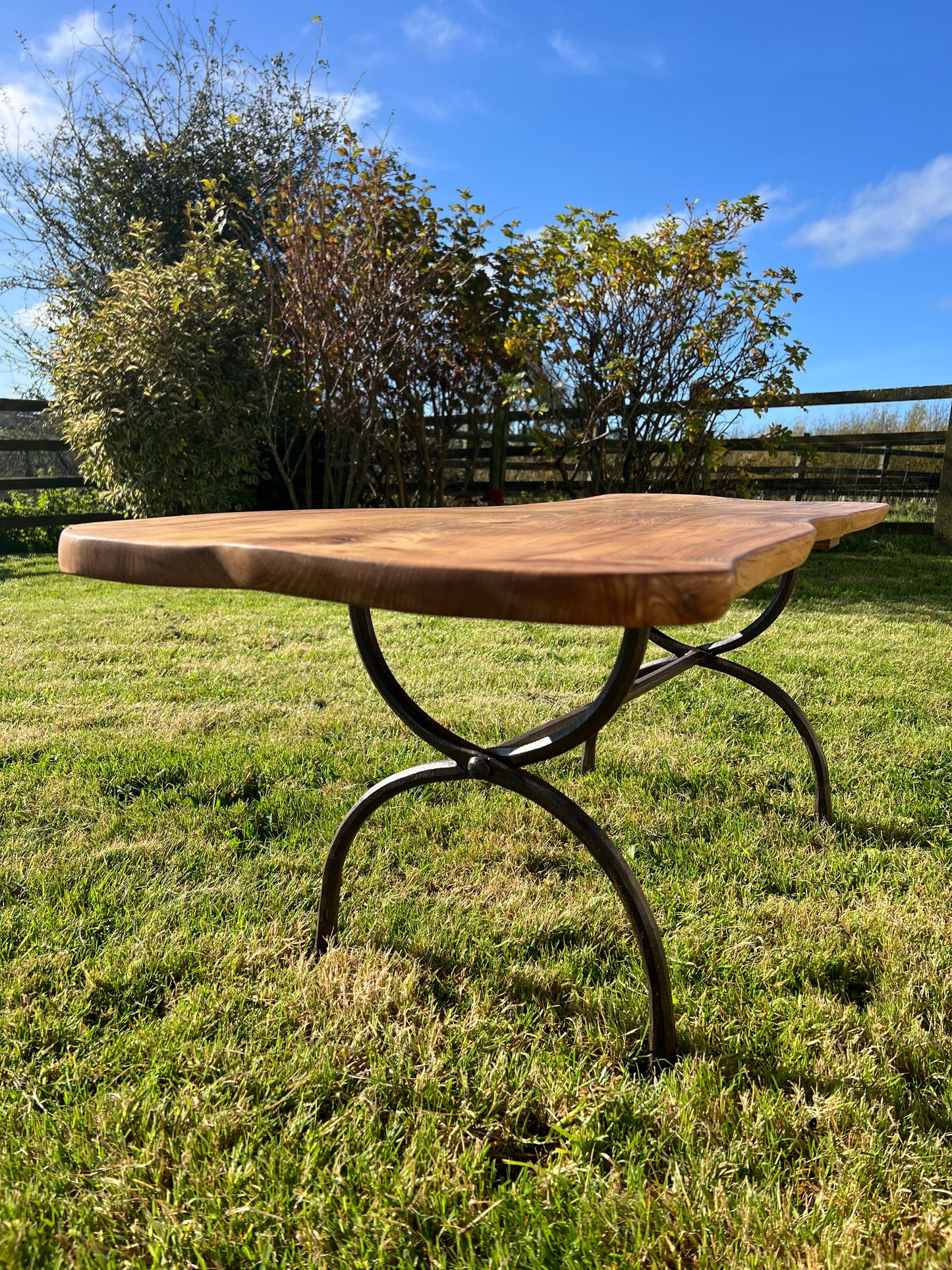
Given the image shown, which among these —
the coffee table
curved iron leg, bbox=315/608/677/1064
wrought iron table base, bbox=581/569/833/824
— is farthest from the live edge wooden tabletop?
wrought iron table base, bbox=581/569/833/824

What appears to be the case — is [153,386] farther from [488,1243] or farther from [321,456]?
[488,1243]

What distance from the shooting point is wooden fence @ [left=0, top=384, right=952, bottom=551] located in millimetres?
7648

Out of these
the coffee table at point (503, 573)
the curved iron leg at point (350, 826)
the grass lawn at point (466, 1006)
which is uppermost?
the coffee table at point (503, 573)

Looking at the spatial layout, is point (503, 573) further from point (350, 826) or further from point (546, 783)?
point (350, 826)

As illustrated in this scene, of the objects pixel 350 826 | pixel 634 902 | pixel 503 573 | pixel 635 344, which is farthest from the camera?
pixel 635 344

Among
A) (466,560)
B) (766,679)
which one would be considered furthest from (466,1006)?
(766,679)

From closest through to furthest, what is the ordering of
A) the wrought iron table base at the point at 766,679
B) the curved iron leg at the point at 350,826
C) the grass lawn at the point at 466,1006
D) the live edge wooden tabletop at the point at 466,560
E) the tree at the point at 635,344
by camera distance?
1. the live edge wooden tabletop at the point at 466,560
2. the grass lawn at the point at 466,1006
3. the curved iron leg at the point at 350,826
4. the wrought iron table base at the point at 766,679
5. the tree at the point at 635,344

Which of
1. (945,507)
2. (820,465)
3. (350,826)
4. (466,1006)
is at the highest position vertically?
(820,465)

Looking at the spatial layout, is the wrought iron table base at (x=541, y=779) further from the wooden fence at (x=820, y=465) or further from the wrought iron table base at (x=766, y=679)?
the wooden fence at (x=820, y=465)

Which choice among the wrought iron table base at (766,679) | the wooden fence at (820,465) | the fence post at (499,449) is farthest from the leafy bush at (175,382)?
the wrought iron table base at (766,679)

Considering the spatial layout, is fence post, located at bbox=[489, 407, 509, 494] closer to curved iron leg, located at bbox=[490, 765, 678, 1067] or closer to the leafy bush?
the leafy bush

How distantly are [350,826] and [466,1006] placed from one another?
352 millimetres

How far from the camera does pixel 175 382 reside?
699 cm

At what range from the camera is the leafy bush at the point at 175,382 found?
7.09 m
